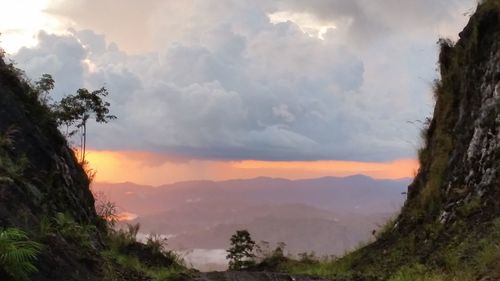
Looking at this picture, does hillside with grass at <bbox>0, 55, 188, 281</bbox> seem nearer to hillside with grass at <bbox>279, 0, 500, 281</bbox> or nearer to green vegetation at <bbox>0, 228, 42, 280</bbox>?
green vegetation at <bbox>0, 228, 42, 280</bbox>

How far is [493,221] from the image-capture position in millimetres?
13430

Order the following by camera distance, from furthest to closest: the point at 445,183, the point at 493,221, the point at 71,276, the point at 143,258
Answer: the point at 143,258
the point at 445,183
the point at 493,221
the point at 71,276

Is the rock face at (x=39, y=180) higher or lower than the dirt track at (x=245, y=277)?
higher

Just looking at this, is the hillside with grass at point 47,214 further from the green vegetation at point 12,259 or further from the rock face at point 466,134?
the rock face at point 466,134

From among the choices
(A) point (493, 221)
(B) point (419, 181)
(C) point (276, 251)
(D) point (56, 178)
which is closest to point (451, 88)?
(B) point (419, 181)

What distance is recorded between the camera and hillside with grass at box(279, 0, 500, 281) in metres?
13.2

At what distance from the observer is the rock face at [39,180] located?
945 cm

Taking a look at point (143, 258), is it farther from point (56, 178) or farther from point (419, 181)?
point (419, 181)

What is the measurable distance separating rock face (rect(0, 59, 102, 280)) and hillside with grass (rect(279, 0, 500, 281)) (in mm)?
7770

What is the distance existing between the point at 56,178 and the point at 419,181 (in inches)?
562

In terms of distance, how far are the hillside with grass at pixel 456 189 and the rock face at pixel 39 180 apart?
7770 mm

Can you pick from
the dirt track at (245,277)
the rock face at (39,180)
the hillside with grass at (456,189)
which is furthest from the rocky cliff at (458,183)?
the rock face at (39,180)

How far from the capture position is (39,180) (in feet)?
47.4

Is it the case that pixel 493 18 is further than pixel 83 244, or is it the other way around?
pixel 493 18
